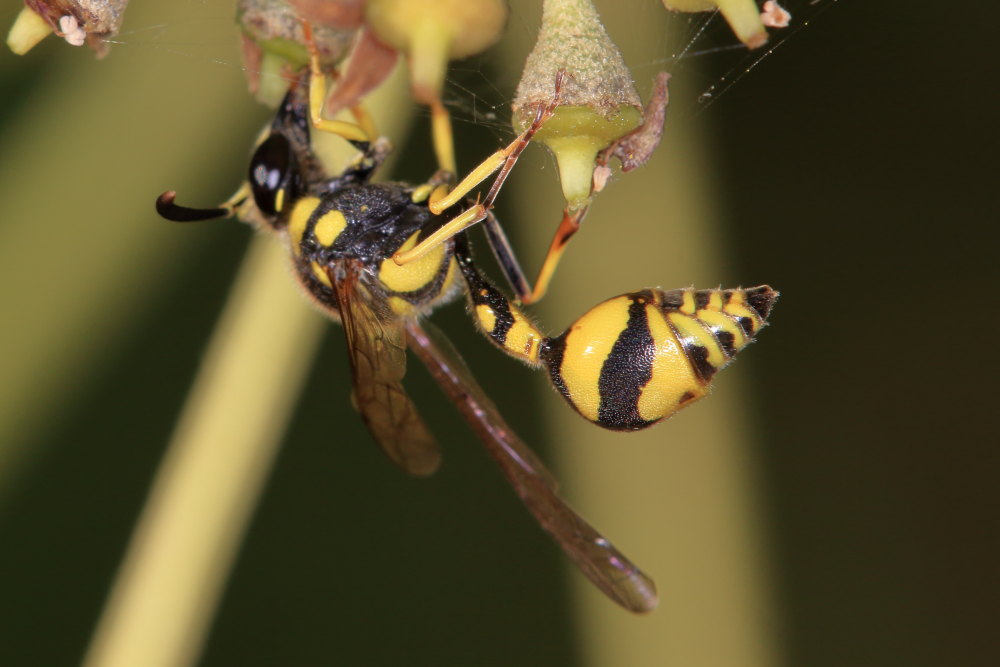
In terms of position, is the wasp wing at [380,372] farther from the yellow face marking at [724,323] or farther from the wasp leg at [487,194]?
the yellow face marking at [724,323]

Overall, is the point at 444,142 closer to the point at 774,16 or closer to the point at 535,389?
the point at 535,389

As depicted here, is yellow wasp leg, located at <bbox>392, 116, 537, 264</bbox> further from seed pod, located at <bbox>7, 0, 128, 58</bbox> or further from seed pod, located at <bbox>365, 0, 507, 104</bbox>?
seed pod, located at <bbox>7, 0, 128, 58</bbox>

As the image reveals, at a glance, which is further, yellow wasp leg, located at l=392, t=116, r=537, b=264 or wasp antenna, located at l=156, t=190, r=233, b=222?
wasp antenna, located at l=156, t=190, r=233, b=222

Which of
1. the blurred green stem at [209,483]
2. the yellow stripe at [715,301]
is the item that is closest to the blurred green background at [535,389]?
the blurred green stem at [209,483]

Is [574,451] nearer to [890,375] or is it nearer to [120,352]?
[890,375]

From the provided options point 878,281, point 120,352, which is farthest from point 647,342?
point 120,352

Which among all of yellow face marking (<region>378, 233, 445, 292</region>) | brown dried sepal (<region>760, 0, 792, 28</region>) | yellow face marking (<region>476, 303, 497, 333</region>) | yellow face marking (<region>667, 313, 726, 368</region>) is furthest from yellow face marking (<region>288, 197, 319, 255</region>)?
brown dried sepal (<region>760, 0, 792, 28</region>)

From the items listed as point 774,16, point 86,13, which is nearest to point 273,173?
point 86,13
